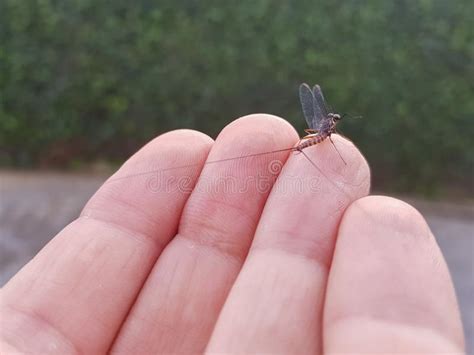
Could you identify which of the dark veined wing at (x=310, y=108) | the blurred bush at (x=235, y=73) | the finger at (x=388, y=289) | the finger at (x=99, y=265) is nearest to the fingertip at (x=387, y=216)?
the finger at (x=388, y=289)

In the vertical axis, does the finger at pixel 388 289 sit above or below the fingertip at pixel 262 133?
below

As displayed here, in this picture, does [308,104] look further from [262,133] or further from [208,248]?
[208,248]

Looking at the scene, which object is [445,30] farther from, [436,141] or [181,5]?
[181,5]

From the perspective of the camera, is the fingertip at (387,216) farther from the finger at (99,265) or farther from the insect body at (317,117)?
the finger at (99,265)

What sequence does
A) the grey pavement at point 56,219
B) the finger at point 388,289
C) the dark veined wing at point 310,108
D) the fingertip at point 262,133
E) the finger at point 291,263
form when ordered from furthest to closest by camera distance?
the grey pavement at point 56,219, the dark veined wing at point 310,108, the fingertip at point 262,133, the finger at point 291,263, the finger at point 388,289
